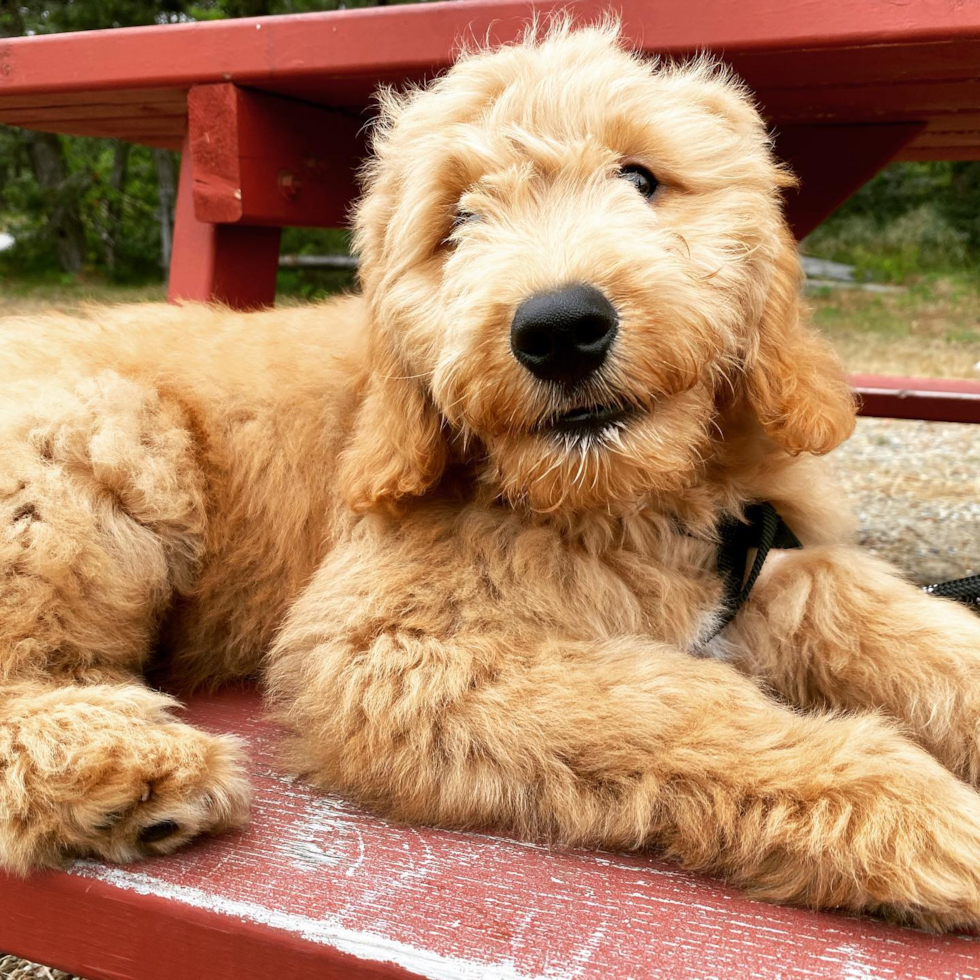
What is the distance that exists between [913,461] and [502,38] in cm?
614

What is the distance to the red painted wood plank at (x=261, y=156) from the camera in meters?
3.29

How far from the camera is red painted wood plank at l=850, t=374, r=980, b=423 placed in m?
4.74

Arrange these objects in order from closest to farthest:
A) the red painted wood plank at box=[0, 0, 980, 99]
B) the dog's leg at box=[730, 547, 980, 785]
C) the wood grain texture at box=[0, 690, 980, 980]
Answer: the wood grain texture at box=[0, 690, 980, 980] < the dog's leg at box=[730, 547, 980, 785] < the red painted wood plank at box=[0, 0, 980, 99]

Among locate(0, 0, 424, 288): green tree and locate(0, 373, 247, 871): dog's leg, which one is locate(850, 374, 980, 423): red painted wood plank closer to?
locate(0, 373, 247, 871): dog's leg

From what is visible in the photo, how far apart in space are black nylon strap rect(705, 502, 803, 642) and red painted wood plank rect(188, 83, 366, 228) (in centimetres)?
202

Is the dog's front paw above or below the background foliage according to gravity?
below

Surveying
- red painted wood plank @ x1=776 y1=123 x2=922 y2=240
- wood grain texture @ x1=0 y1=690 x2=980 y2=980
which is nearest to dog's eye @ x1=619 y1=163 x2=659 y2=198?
wood grain texture @ x1=0 y1=690 x2=980 y2=980

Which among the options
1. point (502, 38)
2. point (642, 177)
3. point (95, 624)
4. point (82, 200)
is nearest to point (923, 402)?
point (502, 38)

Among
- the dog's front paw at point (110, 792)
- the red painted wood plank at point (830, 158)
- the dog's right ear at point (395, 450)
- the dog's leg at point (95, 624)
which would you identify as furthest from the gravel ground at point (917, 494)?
the red painted wood plank at point (830, 158)

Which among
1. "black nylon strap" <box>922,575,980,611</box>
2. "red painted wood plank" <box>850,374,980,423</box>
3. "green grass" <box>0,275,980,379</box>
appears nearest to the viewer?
"black nylon strap" <box>922,575,980,611</box>

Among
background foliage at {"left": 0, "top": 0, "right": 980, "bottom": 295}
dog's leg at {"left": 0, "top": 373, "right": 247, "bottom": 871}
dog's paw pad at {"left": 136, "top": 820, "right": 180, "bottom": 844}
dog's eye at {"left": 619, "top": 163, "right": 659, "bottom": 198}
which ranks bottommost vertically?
dog's paw pad at {"left": 136, "top": 820, "right": 180, "bottom": 844}

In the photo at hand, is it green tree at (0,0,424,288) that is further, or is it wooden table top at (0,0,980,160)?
green tree at (0,0,424,288)

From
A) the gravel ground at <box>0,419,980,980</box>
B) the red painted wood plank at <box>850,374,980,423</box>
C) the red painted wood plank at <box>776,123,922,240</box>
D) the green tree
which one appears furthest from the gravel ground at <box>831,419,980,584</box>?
the green tree

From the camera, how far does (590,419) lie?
1.87 meters
